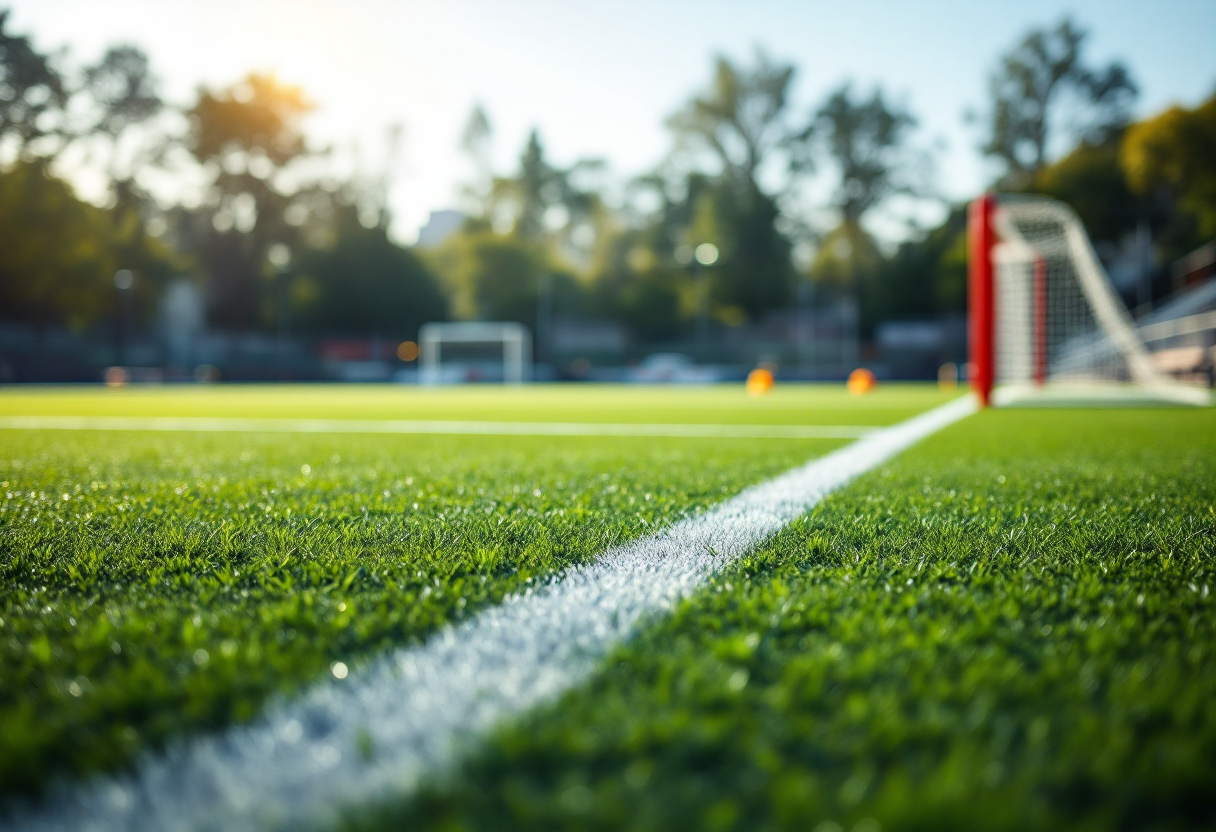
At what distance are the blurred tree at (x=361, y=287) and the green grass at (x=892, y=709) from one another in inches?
2205

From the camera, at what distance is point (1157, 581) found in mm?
1596

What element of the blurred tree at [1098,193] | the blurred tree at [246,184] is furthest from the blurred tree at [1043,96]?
the blurred tree at [246,184]

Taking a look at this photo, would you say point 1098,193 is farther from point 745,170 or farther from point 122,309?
point 122,309

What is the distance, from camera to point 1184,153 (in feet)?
107

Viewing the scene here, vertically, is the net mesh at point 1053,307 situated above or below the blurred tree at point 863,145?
below

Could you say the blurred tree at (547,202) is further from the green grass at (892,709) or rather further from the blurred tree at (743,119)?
the green grass at (892,709)

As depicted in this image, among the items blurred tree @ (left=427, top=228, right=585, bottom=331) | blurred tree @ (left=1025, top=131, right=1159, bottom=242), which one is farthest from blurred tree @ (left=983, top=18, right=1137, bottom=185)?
blurred tree @ (left=427, top=228, right=585, bottom=331)

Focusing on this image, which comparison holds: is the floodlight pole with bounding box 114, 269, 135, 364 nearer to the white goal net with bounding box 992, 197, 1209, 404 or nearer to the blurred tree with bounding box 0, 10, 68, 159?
the blurred tree with bounding box 0, 10, 68, 159

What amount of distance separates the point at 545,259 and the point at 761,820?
56.0 metres

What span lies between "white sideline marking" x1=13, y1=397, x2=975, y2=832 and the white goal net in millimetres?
11409

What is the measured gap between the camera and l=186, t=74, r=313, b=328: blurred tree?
50.9 metres

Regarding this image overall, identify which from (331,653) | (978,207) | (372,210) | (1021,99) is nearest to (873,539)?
(331,653)

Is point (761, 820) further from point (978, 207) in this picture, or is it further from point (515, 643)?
point (978, 207)

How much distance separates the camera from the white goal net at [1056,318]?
13.3 m
